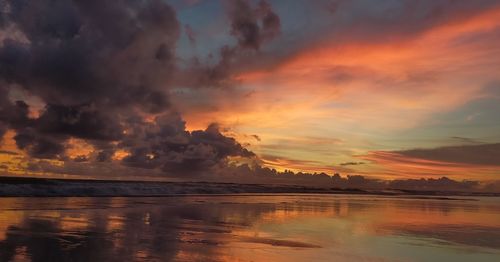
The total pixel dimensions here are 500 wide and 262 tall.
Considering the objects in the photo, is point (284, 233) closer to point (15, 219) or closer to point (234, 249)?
point (234, 249)

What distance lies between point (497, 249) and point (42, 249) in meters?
16.3

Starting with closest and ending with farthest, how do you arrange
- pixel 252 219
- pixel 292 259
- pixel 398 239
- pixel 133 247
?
pixel 292 259, pixel 133 247, pixel 398 239, pixel 252 219

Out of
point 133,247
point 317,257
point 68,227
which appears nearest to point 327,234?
point 317,257

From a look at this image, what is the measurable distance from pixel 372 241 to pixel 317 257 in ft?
16.3

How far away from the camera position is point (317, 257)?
14148 mm

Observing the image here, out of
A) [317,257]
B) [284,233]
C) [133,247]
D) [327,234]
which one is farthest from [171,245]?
[327,234]

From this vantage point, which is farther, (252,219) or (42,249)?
(252,219)

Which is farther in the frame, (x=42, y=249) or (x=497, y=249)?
(x=497, y=249)

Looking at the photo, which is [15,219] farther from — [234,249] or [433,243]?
[433,243]

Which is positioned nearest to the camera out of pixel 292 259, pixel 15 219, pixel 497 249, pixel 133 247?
pixel 292 259

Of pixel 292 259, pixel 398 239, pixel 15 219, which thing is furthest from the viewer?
pixel 15 219

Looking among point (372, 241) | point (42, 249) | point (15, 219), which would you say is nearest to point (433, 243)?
point (372, 241)

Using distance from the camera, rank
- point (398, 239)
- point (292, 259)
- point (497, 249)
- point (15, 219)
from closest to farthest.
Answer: point (292, 259) → point (497, 249) → point (398, 239) → point (15, 219)

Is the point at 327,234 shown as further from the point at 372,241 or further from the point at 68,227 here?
the point at 68,227
